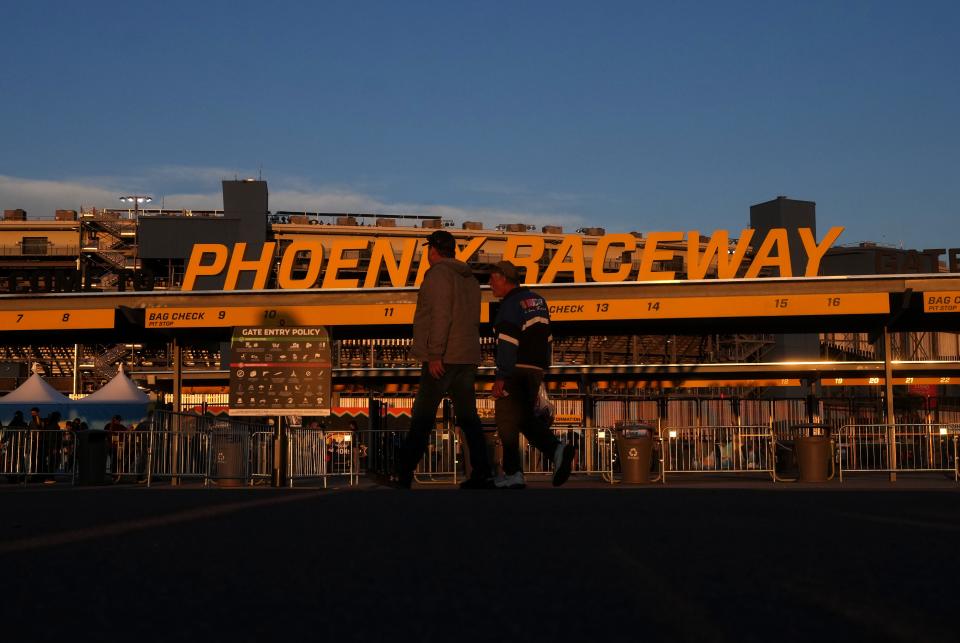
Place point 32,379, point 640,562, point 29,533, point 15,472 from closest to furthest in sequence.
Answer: point 640,562 < point 29,533 < point 15,472 < point 32,379

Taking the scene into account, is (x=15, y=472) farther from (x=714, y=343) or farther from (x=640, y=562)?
(x=714, y=343)

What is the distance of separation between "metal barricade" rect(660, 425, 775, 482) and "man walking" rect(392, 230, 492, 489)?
11965 millimetres

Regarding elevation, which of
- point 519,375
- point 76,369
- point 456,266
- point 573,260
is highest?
point 573,260

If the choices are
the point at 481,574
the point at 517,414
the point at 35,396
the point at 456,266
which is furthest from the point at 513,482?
the point at 35,396

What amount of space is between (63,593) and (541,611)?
1.48 metres

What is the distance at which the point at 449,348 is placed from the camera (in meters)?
10.9

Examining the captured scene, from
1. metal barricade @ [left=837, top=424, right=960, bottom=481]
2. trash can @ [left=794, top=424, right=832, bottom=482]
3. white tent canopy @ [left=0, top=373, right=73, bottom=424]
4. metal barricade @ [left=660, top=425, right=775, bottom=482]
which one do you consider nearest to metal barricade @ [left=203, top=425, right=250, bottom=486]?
metal barricade @ [left=660, top=425, right=775, bottom=482]

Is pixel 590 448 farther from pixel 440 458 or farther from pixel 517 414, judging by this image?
pixel 517 414

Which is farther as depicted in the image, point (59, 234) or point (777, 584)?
point (59, 234)

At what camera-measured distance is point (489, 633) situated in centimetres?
302

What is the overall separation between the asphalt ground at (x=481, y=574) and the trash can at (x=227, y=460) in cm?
1320

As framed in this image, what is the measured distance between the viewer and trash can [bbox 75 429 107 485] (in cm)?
1828

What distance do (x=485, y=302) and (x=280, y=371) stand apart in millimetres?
9610

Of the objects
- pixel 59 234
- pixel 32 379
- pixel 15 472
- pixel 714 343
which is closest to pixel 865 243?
pixel 714 343
